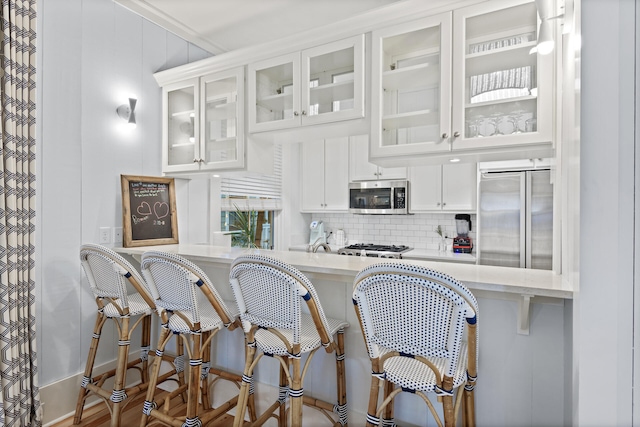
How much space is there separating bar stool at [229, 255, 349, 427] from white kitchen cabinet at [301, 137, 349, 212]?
9.52 ft

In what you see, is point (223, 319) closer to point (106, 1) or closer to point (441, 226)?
point (106, 1)

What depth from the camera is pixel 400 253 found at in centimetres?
368

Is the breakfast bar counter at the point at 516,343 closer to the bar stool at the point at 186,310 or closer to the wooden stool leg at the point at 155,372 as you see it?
the bar stool at the point at 186,310

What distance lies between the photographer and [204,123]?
104 inches

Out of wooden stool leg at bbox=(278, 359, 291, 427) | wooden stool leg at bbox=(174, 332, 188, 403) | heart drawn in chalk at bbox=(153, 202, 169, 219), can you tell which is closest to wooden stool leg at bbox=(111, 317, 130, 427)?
wooden stool leg at bbox=(174, 332, 188, 403)

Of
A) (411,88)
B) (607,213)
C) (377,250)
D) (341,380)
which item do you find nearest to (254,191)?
(377,250)

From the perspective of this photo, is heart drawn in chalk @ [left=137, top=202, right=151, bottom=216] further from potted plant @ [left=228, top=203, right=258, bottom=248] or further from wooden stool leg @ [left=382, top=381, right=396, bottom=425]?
wooden stool leg @ [left=382, top=381, right=396, bottom=425]

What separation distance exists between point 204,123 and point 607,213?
248cm

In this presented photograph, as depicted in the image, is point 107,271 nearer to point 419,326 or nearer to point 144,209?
point 144,209

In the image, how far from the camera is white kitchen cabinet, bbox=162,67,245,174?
2484 millimetres

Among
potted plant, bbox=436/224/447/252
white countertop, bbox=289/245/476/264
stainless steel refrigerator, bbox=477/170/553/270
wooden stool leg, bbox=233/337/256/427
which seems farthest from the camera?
potted plant, bbox=436/224/447/252

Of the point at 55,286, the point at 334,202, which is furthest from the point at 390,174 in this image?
the point at 55,286

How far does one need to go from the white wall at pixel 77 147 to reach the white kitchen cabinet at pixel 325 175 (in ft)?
7.12

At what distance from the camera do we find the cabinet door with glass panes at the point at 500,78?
1618mm
